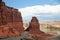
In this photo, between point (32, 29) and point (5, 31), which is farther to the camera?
point (32, 29)

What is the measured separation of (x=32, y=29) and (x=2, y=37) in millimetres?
41267

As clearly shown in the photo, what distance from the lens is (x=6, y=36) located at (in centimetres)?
3569

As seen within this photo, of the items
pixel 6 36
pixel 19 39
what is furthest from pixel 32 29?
pixel 6 36

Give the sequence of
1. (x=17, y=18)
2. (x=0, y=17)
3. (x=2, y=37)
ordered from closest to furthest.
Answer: (x=2, y=37) < (x=0, y=17) < (x=17, y=18)

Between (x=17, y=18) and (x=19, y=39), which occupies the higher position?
(x=17, y=18)

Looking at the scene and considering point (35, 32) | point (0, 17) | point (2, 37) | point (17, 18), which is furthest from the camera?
point (35, 32)

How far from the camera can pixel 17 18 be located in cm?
6172

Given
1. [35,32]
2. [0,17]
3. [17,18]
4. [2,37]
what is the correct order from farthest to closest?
1. [35,32]
2. [17,18]
3. [0,17]
4. [2,37]

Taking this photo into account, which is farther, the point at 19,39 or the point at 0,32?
the point at 19,39

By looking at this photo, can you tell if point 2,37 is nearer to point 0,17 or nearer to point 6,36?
point 6,36

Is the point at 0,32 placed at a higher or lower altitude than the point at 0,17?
lower

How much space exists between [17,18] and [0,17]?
22.3 meters

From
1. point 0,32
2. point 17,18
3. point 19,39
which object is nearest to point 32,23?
point 17,18

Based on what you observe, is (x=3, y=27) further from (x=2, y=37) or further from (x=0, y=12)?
(x=0, y=12)
